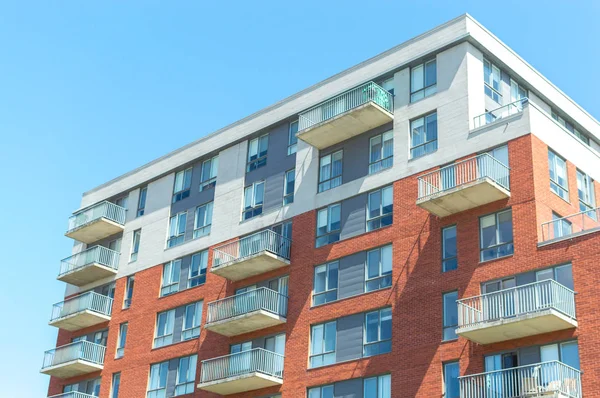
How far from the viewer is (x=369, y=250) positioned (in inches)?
1649

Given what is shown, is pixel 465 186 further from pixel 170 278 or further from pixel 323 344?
pixel 170 278

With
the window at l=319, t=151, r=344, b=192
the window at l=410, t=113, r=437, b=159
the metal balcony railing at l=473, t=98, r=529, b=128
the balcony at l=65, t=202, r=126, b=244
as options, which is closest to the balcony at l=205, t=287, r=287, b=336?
the window at l=319, t=151, r=344, b=192

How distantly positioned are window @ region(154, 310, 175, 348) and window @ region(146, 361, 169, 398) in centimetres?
120

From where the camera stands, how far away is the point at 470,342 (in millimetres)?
35969

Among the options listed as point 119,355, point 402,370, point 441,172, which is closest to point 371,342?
point 402,370

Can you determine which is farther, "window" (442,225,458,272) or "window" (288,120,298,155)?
"window" (288,120,298,155)

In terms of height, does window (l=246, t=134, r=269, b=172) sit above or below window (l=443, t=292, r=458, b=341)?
above

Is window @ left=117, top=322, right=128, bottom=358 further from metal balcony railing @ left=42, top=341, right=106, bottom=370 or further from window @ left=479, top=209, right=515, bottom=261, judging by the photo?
window @ left=479, top=209, right=515, bottom=261

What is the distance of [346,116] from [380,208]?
4.80 meters

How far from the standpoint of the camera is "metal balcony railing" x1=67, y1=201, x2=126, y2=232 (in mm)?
57000

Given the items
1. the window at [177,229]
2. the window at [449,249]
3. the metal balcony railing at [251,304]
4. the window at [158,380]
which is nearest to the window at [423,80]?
the window at [449,249]

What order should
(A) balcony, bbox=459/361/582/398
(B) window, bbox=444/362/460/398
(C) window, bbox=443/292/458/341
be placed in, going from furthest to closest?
(C) window, bbox=443/292/458/341, (B) window, bbox=444/362/460/398, (A) balcony, bbox=459/361/582/398

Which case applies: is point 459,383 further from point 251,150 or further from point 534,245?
point 251,150

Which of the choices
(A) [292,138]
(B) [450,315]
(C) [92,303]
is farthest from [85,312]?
(B) [450,315]
